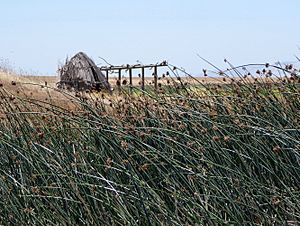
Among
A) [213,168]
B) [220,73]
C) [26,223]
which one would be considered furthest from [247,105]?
[26,223]

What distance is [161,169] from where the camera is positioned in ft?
14.7

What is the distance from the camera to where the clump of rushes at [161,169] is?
3740 mm

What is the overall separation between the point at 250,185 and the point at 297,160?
0.49 m

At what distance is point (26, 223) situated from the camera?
389cm

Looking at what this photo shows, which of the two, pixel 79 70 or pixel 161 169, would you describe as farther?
pixel 79 70

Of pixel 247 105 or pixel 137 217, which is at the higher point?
pixel 247 105

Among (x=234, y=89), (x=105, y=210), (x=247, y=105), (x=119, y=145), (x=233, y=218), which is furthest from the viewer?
(x=234, y=89)

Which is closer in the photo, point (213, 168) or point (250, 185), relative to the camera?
point (250, 185)

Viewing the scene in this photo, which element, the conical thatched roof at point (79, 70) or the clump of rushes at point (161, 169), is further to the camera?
the conical thatched roof at point (79, 70)

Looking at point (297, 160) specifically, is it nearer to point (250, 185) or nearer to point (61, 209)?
point (250, 185)

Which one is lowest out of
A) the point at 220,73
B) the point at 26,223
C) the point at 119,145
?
the point at 26,223

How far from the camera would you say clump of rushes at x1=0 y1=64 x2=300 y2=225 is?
12.3 feet

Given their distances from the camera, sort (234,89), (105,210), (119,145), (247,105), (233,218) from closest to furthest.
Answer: (233,218)
(105,210)
(119,145)
(247,105)
(234,89)

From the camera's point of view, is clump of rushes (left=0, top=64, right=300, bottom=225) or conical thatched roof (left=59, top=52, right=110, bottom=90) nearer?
clump of rushes (left=0, top=64, right=300, bottom=225)
